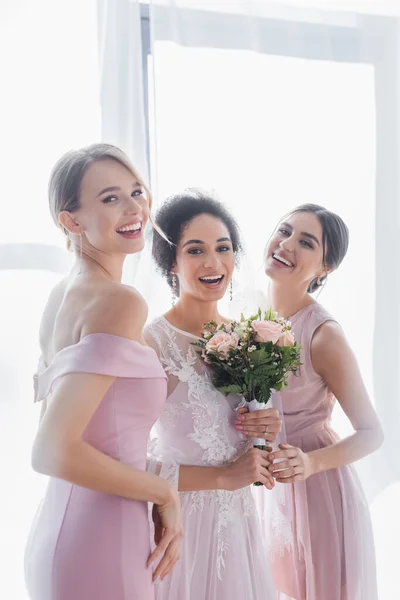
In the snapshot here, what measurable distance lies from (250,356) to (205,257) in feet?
1.02

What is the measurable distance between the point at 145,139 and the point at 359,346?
4.00 feet

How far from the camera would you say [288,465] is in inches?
69.6

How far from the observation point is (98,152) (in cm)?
146

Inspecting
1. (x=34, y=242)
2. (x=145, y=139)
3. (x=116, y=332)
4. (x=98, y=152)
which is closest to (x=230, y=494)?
(x=116, y=332)

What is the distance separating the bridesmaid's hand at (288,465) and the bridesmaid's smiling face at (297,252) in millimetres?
535

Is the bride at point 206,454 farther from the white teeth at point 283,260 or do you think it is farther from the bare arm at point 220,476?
the white teeth at point 283,260

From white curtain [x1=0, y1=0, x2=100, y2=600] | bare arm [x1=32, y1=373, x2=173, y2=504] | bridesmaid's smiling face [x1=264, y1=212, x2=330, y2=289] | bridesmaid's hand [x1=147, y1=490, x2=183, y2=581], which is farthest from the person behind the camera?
white curtain [x1=0, y1=0, x2=100, y2=600]

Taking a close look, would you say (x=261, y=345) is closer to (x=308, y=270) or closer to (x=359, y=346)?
(x=308, y=270)

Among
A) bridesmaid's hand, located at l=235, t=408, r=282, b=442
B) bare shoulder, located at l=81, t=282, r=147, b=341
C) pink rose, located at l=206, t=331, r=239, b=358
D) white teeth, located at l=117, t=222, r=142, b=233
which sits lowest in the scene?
bridesmaid's hand, located at l=235, t=408, r=282, b=442

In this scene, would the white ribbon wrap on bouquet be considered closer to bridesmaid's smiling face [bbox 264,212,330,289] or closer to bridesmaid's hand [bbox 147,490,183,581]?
bridesmaid's hand [bbox 147,490,183,581]

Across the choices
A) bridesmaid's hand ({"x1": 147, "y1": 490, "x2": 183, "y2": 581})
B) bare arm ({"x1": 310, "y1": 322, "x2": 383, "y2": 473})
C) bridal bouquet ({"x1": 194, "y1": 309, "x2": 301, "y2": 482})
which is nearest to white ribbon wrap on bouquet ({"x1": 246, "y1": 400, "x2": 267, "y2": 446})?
bridal bouquet ({"x1": 194, "y1": 309, "x2": 301, "y2": 482})

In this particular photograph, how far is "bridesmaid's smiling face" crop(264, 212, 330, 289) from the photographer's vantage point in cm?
200

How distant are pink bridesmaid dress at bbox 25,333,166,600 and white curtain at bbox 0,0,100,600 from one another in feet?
2.77

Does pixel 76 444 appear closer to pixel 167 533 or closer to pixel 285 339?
pixel 167 533
